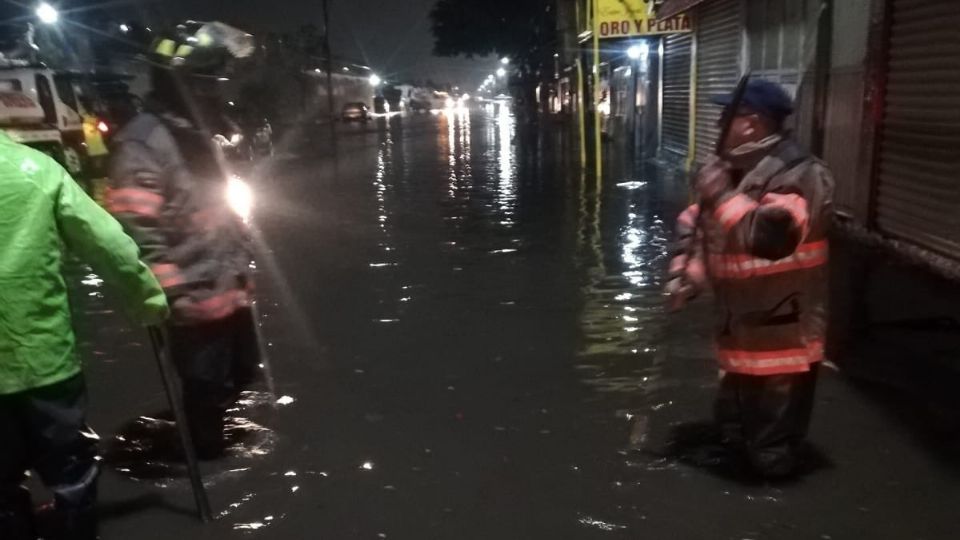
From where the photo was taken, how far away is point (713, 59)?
1441 centimetres

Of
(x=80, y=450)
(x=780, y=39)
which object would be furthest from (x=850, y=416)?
(x=780, y=39)

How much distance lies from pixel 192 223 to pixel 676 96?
48.4ft

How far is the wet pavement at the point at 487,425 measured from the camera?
3578 millimetres

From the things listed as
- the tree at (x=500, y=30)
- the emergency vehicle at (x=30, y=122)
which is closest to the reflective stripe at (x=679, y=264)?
the emergency vehicle at (x=30, y=122)

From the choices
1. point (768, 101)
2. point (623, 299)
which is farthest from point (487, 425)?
point (623, 299)

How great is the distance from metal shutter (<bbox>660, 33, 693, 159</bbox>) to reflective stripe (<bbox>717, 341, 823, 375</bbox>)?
13.3 metres

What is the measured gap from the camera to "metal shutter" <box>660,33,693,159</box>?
16.4 m

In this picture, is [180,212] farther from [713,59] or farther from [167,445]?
[713,59]

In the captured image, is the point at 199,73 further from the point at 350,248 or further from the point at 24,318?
the point at 350,248

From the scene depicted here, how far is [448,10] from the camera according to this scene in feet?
157

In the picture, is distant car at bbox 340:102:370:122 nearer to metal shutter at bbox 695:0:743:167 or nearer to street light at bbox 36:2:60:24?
street light at bbox 36:2:60:24

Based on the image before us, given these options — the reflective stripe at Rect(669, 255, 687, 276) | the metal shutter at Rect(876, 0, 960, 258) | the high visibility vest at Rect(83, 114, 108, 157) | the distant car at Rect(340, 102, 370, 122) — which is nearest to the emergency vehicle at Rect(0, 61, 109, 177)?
the high visibility vest at Rect(83, 114, 108, 157)

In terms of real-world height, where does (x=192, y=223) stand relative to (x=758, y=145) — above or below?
below

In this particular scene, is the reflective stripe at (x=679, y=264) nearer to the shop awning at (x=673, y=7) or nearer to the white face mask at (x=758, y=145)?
→ the white face mask at (x=758, y=145)
